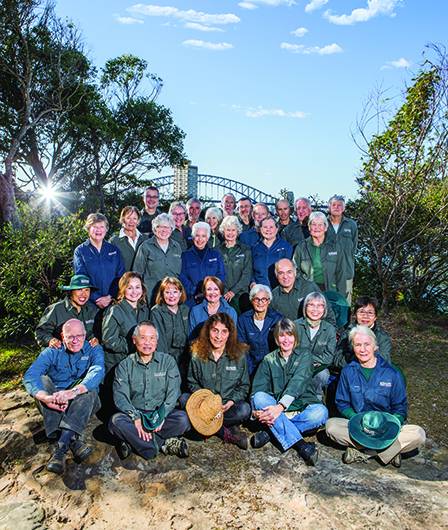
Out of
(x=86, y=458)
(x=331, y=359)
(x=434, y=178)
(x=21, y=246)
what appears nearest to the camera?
(x=86, y=458)

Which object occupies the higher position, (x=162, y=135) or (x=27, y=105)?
(x=162, y=135)

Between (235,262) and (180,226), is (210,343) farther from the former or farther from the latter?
(180,226)

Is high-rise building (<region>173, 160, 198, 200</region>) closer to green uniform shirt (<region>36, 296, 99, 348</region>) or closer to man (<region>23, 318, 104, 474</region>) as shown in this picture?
green uniform shirt (<region>36, 296, 99, 348</region>)

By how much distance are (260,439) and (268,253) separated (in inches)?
90.0

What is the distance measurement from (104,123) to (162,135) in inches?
119

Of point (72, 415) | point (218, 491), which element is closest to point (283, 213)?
point (72, 415)

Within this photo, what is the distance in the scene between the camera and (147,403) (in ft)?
13.4

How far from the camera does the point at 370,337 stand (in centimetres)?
410

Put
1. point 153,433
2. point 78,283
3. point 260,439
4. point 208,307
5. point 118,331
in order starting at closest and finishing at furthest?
point 153,433 → point 260,439 → point 118,331 → point 78,283 → point 208,307

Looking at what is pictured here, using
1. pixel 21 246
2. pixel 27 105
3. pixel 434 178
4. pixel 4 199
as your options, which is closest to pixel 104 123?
pixel 27 105

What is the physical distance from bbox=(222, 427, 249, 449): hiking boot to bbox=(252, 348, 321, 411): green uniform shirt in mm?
379

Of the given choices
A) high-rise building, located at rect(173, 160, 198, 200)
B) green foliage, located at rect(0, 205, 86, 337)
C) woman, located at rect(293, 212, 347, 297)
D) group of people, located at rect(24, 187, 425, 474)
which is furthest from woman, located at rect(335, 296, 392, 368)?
high-rise building, located at rect(173, 160, 198, 200)

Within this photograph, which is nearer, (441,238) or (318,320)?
(318,320)

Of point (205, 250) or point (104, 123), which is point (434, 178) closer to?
point (205, 250)
